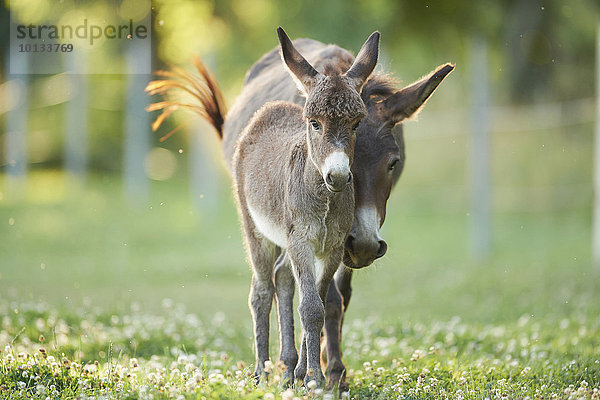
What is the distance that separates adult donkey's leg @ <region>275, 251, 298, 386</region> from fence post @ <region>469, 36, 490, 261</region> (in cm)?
1050

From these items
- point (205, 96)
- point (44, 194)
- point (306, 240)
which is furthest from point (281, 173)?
point (44, 194)

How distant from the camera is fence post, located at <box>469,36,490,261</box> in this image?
15.7 meters

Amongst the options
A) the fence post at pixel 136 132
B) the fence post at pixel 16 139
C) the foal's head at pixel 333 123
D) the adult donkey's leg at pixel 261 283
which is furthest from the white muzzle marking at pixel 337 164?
the fence post at pixel 16 139

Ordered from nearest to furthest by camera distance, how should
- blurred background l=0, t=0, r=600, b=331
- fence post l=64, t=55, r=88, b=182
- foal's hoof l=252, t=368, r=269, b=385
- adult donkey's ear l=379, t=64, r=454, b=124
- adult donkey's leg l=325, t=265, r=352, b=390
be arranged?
foal's hoof l=252, t=368, r=269, b=385 < adult donkey's ear l=379, t=64, r=454, b=124 < adult donkey's leg l=325, t=265, r=352, b=390 < blurred background l=0, t=0, r=600, b=331 < fence post l=64, t=55, r=88, b=182

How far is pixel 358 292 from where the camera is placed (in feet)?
41.9

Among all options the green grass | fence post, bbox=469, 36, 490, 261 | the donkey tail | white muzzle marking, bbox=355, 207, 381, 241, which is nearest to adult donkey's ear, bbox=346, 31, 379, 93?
white muzzle marking, bbox=355, 207, 381, 241

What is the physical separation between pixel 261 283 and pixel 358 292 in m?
7.19

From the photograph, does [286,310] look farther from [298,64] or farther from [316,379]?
[298,64]

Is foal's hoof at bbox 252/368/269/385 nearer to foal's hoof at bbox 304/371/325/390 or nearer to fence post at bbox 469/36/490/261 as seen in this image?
foal's hoof at bbox 304/371/325/390

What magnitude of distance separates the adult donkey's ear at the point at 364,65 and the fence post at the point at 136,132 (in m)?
15.9

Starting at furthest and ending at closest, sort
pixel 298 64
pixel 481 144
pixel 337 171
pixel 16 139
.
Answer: pixel 16 139 → pixel 481 144 → pixel 298 64 → pixel 337 171

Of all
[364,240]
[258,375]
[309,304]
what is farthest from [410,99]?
[258,375]

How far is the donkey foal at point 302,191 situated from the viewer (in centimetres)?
450

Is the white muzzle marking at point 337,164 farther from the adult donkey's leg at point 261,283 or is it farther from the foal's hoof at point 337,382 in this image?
the foal's hoof at point 337,382
